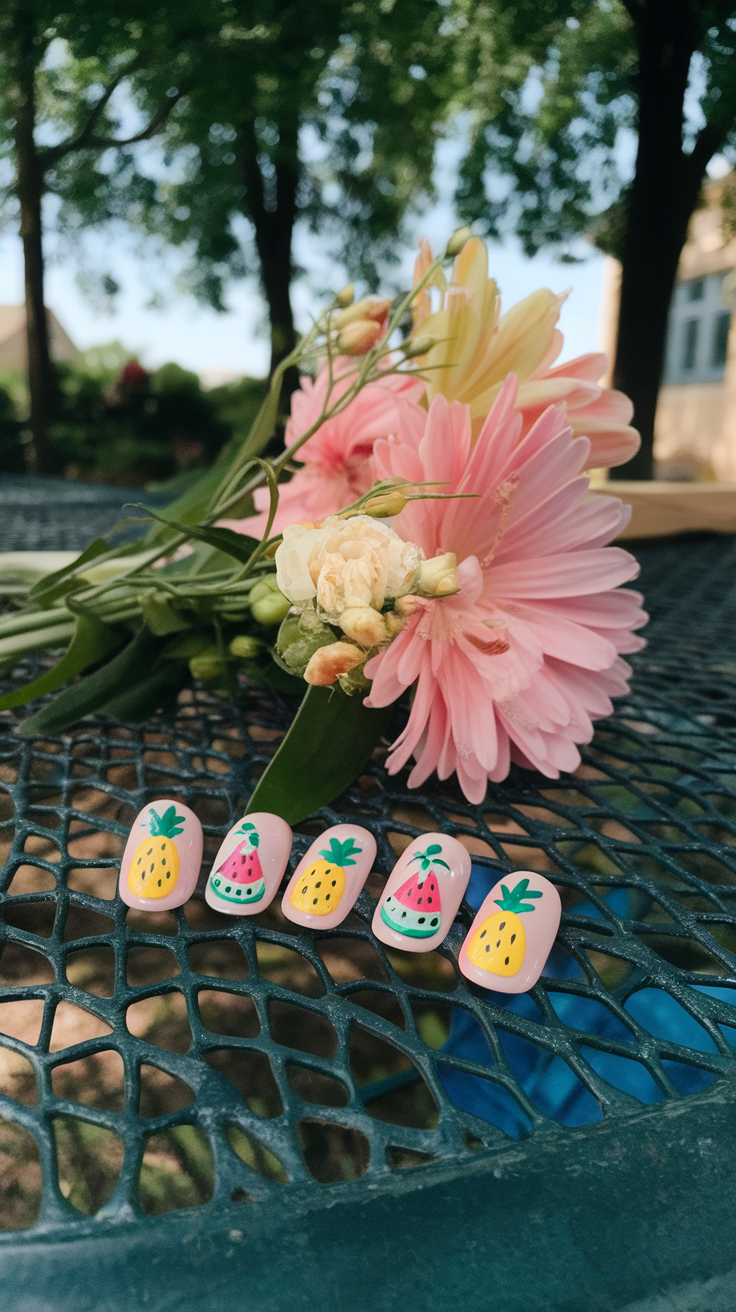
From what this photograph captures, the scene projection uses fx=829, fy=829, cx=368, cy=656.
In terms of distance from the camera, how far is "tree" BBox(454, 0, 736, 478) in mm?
2717

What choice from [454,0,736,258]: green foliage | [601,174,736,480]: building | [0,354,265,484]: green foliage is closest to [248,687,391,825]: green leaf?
[454,0,736,258]: green foliage

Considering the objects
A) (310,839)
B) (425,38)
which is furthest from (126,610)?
(425,38)

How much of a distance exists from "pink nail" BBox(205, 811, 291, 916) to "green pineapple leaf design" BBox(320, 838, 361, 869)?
0.02 m

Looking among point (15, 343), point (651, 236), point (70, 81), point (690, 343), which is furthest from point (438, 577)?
point (15, 343)

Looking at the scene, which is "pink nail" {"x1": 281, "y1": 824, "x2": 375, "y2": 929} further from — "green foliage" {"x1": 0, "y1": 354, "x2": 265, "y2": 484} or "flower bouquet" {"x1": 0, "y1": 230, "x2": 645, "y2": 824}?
"green foliage" {"x1": 0, "y1": 354, "x2": 265, "y2": 484}

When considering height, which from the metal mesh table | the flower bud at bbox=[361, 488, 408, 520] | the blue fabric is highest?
the flower bud at bbox=[361, 488, 408, 520]

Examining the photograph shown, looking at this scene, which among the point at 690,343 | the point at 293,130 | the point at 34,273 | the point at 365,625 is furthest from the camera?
the point at 690,343

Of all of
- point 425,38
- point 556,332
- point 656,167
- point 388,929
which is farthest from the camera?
point 656,167

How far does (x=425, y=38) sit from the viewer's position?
2662 mm

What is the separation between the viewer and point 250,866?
1.03 ft

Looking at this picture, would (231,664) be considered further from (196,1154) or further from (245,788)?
(196,1154)

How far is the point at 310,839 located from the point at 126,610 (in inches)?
7.1

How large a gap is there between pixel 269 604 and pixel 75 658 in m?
0.13

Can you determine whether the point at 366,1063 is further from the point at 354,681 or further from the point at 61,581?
the point at 61,581
